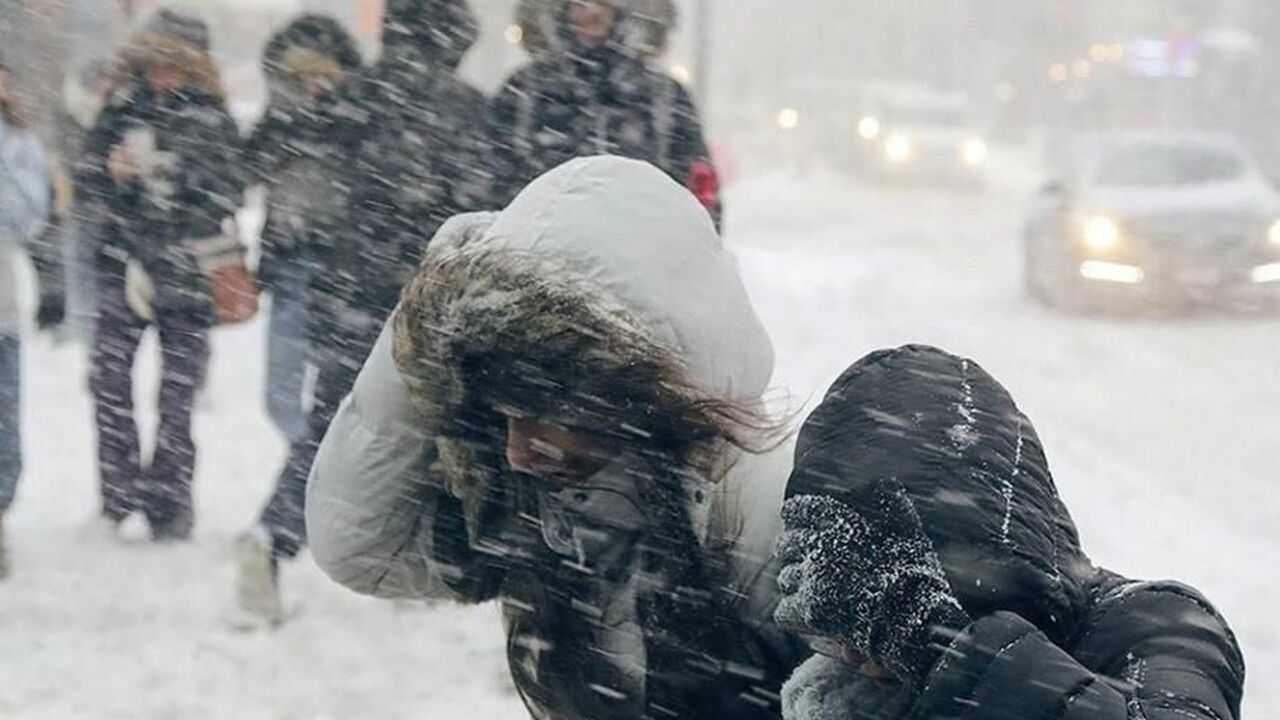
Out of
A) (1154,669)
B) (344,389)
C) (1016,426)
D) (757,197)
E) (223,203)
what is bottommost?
(757,197)

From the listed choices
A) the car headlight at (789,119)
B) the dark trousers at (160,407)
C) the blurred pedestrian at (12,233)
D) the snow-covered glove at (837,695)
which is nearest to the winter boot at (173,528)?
the dark trousers at (160,407)

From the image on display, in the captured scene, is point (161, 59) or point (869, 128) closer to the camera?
point (161, 59)

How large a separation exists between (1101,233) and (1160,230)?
500 mm

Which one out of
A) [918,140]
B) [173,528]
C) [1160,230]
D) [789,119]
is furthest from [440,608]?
[789,119]

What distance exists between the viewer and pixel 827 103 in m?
38.8

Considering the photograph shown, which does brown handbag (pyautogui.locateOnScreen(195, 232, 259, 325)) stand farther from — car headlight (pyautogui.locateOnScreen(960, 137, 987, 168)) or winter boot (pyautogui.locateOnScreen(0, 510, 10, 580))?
car headlight (pyautogui.locateOnScreen(960, 137, 987, 168))

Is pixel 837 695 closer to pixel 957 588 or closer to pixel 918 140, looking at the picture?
pixel 957 588

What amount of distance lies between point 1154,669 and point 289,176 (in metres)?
4.00

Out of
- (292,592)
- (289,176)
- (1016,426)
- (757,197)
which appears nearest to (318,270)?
(289,176)

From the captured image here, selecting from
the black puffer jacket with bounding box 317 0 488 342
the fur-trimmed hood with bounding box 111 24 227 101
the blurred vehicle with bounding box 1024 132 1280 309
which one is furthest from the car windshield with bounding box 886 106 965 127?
the black puffer jacket with bounding box 317 0 488 342

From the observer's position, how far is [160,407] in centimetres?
549

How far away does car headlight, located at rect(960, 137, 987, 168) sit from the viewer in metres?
29.7

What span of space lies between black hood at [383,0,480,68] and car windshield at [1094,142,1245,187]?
34.8 feet

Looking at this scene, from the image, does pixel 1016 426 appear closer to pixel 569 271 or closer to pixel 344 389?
pixel 569 271
